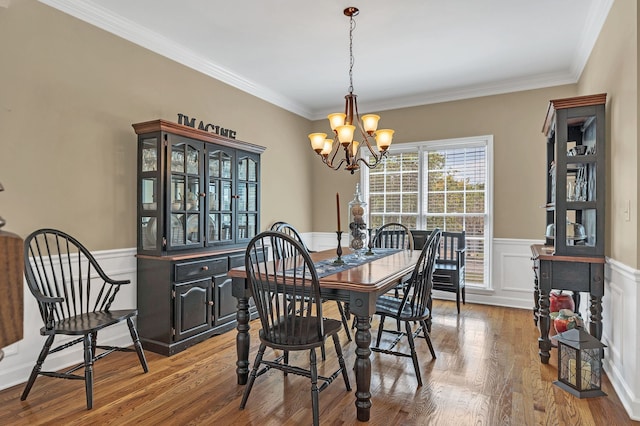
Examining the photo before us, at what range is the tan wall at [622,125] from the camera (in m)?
2.38

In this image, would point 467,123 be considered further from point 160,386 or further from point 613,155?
point 160,386

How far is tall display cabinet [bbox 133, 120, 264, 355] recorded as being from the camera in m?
3.26

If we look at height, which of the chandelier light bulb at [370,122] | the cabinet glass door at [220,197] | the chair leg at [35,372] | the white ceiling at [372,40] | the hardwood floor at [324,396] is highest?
the white ceiling at [372,40]

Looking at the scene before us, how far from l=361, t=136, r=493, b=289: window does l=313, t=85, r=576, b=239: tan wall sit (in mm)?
125

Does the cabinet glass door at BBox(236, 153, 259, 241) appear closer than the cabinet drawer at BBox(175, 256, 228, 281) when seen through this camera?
No

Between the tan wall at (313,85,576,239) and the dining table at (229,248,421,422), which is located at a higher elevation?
the tan wall at (313,85,576,239)

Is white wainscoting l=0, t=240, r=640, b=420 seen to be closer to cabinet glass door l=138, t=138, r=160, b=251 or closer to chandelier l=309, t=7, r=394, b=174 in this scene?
cabinet glass door l=138, t=138, r=160, b=251

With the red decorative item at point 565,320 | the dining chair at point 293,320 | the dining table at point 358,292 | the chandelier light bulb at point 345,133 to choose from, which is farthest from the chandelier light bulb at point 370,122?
the red decorative item at point 565,320

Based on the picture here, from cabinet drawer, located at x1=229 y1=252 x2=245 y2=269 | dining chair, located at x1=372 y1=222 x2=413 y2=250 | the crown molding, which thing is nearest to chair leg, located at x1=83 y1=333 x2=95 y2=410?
cabinet drawer, located at x1=229 y1=252 x2=245 y2=269

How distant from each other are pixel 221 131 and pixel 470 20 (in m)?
2.52

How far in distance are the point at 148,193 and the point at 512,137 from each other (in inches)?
165

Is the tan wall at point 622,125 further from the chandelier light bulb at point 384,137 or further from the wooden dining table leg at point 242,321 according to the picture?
the wooden dining table leg at point 242,321

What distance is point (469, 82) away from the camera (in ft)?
15.6

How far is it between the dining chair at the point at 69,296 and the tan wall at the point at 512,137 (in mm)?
4228
